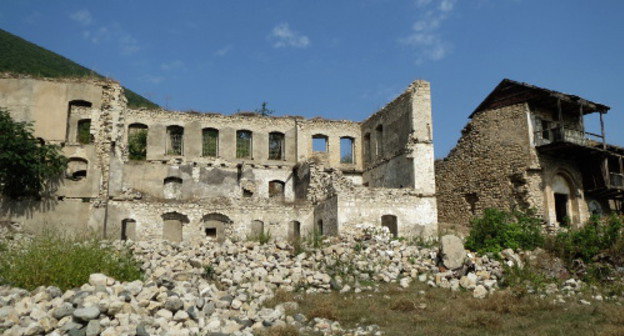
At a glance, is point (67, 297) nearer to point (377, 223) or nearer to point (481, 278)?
point (481, 278)

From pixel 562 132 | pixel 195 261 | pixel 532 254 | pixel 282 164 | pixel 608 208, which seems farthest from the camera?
pixel 282 164

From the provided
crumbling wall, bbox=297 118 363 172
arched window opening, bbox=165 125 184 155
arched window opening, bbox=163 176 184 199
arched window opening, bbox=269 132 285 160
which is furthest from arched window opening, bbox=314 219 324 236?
arched window opening, bbox=165 125 184 155

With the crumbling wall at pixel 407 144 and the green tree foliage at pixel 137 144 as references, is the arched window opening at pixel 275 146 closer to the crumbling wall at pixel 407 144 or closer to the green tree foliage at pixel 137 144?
the crumbling wall at pixel 407 144

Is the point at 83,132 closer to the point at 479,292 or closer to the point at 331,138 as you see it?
the point at 331,138

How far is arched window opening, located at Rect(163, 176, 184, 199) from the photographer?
2702 cm

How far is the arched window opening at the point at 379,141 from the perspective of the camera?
28391 millimetres

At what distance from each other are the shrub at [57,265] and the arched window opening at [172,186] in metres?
14.5

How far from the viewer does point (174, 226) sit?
26.3m

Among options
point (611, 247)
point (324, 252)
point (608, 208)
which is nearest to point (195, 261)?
point (324, 252)

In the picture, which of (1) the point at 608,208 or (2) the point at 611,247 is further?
(1) the point at 608,208

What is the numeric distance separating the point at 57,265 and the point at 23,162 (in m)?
10.5

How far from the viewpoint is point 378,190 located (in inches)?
880

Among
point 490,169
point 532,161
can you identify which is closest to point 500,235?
point 532,161

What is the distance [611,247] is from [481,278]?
500 centimetres
